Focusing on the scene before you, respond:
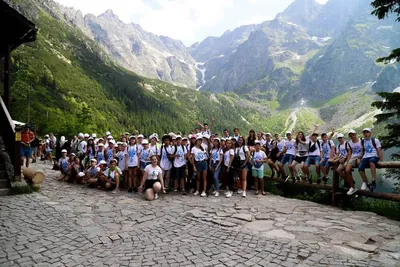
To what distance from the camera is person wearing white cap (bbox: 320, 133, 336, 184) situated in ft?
30.6

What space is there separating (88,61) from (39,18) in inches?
1176

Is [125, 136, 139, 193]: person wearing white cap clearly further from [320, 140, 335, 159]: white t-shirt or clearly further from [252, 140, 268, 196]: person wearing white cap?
[320, 140, 335, 159]: white t-shirt

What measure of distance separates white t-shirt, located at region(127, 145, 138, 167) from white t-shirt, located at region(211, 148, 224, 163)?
2.86 meters

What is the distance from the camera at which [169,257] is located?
4.76 meters

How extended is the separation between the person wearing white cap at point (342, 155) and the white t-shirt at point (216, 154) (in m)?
3.78

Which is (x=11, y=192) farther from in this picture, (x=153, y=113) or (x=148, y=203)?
(x=153, y=113)

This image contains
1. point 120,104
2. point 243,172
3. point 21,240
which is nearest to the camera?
point 21,240

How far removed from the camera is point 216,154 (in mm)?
9922

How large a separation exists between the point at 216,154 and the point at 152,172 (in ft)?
7.78

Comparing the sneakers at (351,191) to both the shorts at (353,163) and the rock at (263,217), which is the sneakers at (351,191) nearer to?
the shorts at (353,163)

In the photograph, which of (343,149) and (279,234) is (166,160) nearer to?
(279,234)

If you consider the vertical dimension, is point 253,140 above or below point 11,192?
above

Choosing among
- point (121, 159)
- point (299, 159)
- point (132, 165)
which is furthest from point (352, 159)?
point (121, 159)

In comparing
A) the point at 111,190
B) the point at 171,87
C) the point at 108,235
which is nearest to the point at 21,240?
the point at 108,235
